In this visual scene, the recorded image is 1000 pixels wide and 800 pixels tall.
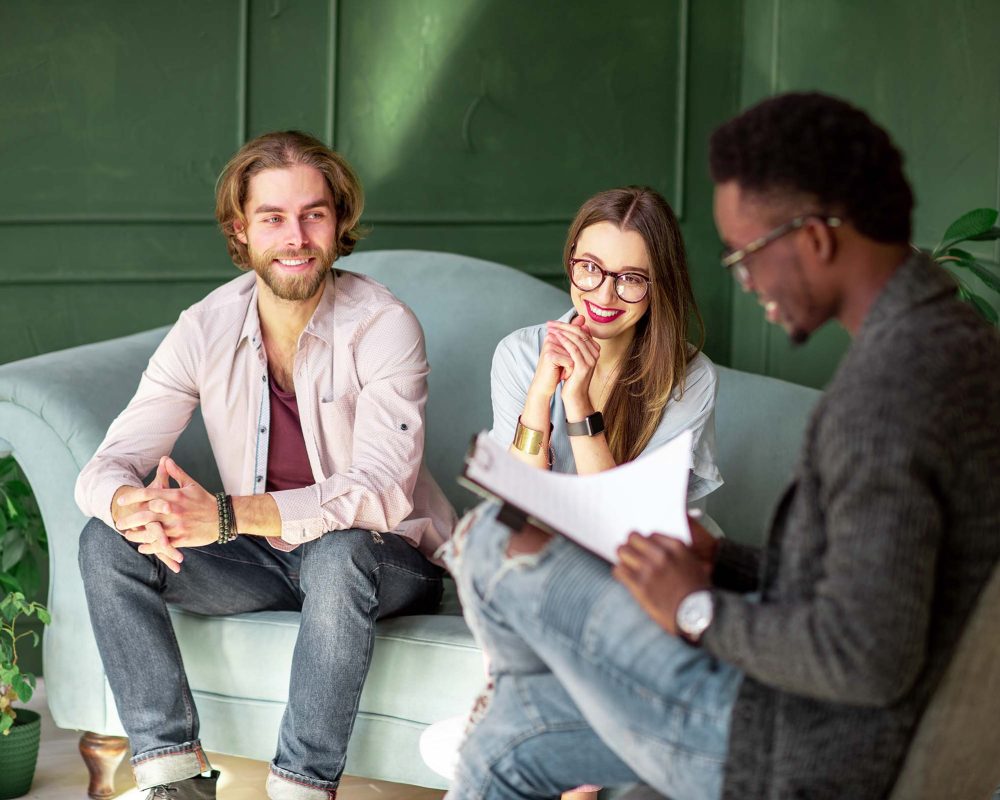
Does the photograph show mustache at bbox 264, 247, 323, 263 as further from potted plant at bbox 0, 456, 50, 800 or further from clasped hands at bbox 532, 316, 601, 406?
potted plant at bbox 0, 456, 50, 800

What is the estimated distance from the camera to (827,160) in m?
1.04

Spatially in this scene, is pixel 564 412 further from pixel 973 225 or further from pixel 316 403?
pixel 973 225

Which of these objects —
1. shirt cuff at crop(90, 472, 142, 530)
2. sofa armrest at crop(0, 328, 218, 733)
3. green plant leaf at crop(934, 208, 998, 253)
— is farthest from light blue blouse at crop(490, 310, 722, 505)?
sofa armrest at crop(0, 328, 218, 733)

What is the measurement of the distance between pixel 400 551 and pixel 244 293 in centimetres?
61

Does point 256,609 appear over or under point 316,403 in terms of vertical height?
under

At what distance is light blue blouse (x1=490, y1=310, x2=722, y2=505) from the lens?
2.00m

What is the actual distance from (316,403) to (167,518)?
14.1 inches

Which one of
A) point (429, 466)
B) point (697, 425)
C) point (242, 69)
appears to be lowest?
point (429, 466)

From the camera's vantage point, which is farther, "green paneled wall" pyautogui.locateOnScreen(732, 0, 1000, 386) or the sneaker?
"green paneled wall" pyautogui.locateOnScreen(732, 0, 1000, 386)

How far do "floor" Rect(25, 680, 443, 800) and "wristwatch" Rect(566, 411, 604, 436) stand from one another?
0.81m

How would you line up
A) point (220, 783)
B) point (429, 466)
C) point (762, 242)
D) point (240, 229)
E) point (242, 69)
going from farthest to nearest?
point (242, 69)
point (429, 466)
point (220, 783)
point (240, 229)
point (762, 242)

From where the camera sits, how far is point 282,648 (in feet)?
6.58

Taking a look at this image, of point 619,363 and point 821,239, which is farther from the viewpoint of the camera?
point 619,363

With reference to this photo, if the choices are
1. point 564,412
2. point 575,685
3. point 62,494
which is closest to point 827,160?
point 575,685
